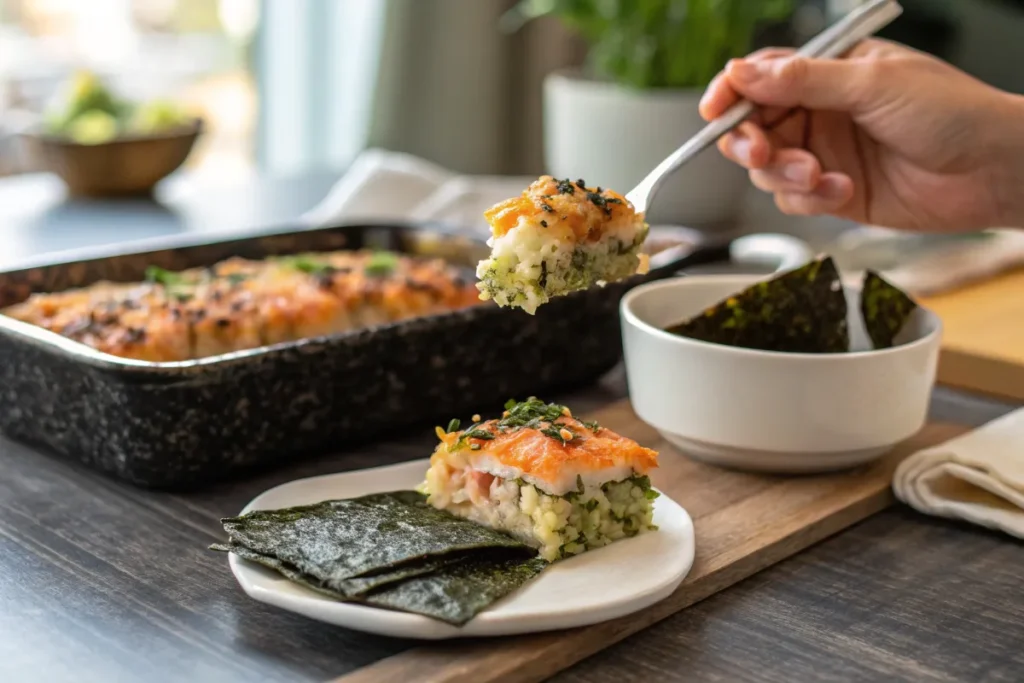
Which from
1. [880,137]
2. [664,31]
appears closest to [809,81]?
[880,137]

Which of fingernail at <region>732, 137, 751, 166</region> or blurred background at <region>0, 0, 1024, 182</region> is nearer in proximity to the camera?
fingernail at <region>732, 137, 751, 166</region>

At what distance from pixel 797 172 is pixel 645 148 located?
2.90 feet

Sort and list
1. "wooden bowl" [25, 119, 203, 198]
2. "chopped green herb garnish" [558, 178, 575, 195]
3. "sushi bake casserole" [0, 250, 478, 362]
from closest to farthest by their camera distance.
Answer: "chopped green herb garnish" [558, 178, 575, 195]
"sushi bake casserole" [0, 250, 478, 362]
"wooden bowl" [25, 119, 203, 198]

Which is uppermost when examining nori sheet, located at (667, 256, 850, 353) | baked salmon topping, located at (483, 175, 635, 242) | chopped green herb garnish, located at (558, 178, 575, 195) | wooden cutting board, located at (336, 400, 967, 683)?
chopped green herb garnish, located at (558, 178, 575, 195)

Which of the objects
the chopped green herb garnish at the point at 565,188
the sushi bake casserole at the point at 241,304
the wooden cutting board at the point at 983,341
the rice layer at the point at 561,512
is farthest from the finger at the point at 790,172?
the rice layer at the point at 561,512

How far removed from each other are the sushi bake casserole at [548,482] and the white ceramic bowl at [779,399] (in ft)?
0.59

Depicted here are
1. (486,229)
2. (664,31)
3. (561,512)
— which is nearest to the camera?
(561,512)

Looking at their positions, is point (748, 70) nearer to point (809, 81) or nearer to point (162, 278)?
point (809, 81)

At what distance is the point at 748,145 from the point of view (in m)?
1.72

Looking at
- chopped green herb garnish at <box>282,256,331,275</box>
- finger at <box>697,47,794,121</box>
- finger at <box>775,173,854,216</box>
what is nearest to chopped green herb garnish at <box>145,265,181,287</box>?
chopped green herb garnish at <box>282,256,331,275</box>

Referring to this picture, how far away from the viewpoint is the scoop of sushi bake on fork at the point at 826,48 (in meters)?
1.50

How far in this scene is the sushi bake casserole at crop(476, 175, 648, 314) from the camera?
1.21 meters

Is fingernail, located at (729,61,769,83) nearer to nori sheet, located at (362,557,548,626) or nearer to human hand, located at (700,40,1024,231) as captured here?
human hand, located at (700,40,1024,231)

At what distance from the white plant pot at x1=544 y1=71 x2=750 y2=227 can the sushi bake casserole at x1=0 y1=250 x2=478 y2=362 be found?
852 mm
